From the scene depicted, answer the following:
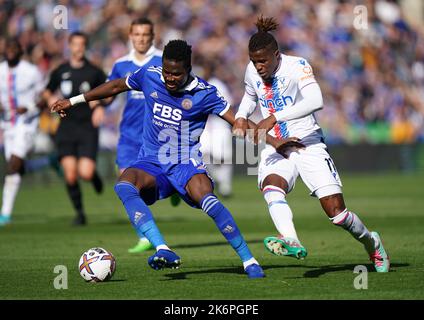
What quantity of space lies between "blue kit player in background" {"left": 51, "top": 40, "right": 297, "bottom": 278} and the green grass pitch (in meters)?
0.61

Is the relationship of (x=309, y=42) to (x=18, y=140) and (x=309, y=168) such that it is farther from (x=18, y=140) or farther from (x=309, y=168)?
(x=309, y=168)

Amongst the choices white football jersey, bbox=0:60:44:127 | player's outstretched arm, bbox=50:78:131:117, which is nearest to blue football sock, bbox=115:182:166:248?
player's outstretched arm, bbox=50:78:131:117

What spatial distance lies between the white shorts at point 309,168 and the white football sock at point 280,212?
0.18 metres

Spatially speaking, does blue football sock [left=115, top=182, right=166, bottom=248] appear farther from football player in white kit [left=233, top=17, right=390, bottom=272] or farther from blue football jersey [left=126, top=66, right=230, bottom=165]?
football player in white kit [left=233, top=17, right=390, bottom=272]

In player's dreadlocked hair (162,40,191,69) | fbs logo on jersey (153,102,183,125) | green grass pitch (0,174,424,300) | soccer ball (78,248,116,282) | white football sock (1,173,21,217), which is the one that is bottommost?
green grass pitch (0,174,424,300)

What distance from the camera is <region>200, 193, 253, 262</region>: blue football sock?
866 centimetres

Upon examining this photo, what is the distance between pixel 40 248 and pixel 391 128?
21.3 m

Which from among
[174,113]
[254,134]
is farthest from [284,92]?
[174,113]

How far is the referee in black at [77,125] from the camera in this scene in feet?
49.9

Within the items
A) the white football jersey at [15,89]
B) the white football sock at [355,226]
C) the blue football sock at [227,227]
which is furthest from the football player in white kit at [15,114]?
the white football sock at [355,226]

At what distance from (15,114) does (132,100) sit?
419cm

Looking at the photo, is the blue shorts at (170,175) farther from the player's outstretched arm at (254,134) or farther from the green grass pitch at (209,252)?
the green grass pitch at (209,252)

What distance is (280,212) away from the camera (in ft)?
30.1

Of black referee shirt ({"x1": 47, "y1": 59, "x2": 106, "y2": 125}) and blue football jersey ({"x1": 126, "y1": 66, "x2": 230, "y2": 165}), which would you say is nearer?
blue football jersey ({"x1": 126, "y1": 66, "x2": 230, "y2": 165})
